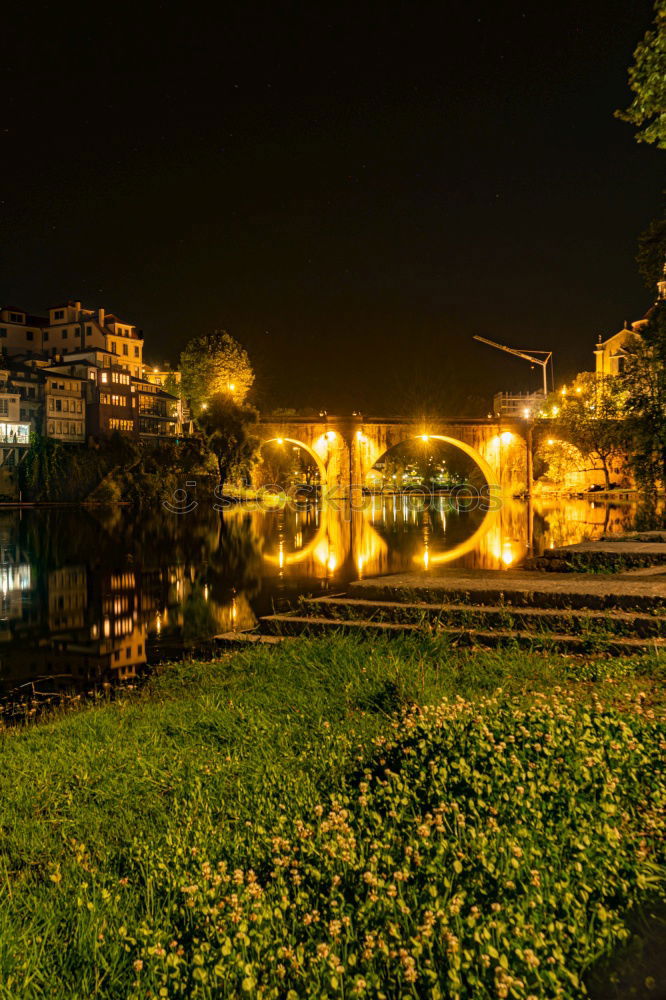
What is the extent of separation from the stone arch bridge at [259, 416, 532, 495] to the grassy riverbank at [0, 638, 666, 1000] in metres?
84.7

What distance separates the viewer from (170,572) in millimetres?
22391

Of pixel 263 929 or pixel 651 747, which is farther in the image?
pixel 651 747

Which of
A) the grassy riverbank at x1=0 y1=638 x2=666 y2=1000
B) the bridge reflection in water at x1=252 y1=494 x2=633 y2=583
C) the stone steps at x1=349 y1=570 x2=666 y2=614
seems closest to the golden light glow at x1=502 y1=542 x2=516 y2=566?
the bridge reflection in water at x1=252 y1=494 x2=633 y2=583

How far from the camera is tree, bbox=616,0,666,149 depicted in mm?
9917

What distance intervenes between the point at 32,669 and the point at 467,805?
8.96 meters

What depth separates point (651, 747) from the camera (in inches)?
185

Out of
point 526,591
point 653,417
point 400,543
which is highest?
point 653,417

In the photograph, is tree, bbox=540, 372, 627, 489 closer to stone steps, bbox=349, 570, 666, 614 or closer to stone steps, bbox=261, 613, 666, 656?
stone steps, bbox=349, 570, 666, 614

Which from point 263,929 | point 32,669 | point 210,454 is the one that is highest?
point 210,454

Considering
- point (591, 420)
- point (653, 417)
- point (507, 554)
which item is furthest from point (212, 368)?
point (653, 417)

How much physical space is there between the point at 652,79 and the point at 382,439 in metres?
83.5

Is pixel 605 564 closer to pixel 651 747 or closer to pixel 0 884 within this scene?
pixel 651 747

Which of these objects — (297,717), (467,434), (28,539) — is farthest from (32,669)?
(467,434)

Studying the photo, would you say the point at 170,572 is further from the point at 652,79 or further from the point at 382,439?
the point at 382,439
